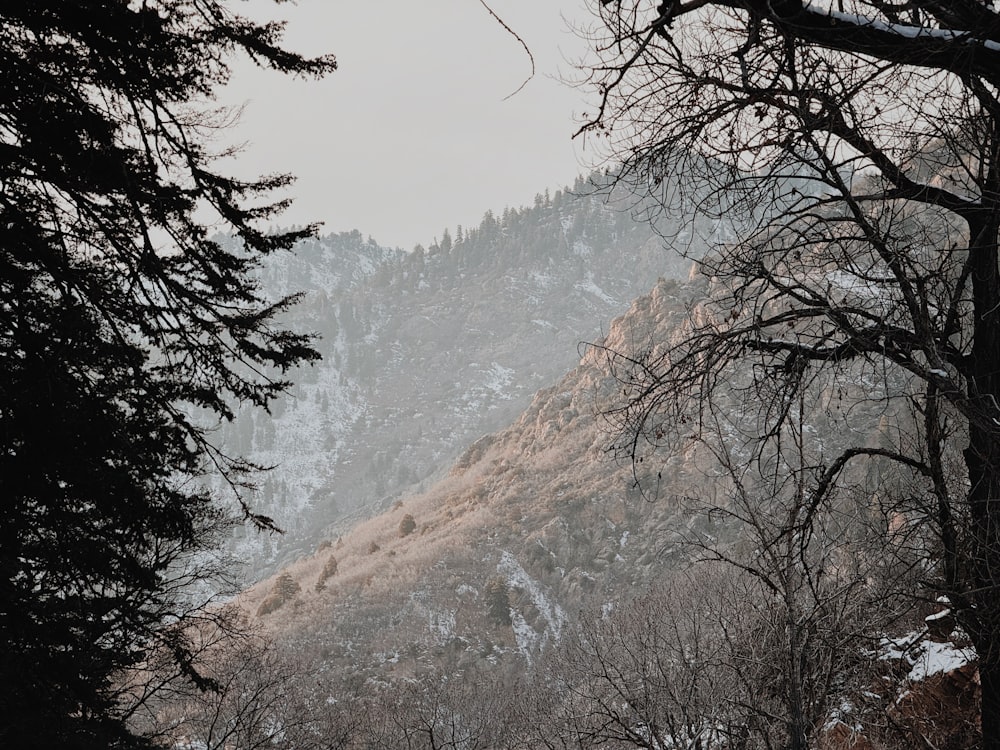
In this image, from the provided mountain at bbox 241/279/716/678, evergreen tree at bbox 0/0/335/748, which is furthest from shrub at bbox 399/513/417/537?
evergreen tree at bbox 0/0/335/748

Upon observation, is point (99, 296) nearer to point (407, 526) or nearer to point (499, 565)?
point (499, 565)

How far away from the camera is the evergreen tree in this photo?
3936 millimetres

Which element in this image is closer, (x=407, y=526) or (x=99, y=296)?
(x=99, y=296)

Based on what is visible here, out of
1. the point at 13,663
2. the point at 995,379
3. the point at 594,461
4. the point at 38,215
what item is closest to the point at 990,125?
the point at 995,379

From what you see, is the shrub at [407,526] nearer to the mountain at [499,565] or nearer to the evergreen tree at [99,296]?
the mountain at [499,565]

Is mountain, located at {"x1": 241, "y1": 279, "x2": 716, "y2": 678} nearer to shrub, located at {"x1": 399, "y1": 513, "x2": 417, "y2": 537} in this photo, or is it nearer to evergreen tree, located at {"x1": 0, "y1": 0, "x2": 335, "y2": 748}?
shrub, located at {"x1": 399, "y1": 513, "x2": 417, "y2": 537}

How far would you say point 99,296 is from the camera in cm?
414

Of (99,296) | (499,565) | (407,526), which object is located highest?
(99,296)

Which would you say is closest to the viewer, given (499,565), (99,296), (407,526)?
(99,296)

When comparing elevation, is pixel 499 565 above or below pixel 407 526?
below

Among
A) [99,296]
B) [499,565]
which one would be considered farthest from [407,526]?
[99,296]

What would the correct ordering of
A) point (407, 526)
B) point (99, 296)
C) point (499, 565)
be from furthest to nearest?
point (407, 526)
point (499, 565)
point (99, 296)

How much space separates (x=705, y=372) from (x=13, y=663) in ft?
16.9

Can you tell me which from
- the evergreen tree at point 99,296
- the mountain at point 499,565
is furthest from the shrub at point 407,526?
the evergreen tree at point 99,296
